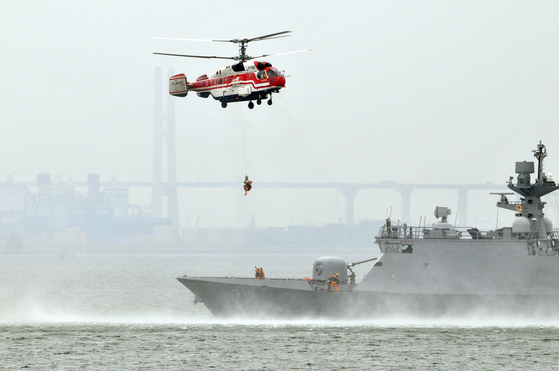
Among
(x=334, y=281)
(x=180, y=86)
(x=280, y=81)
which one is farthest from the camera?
Result: (x=180, y=86)

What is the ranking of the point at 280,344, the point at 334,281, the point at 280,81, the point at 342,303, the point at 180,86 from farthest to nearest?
the point at 180,86, the point at 334,281, the point at 342,303, the point at 280,344, the point at 280,81

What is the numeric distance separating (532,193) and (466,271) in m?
3.93

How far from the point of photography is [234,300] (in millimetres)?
33375

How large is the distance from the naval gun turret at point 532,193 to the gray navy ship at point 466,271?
36mm

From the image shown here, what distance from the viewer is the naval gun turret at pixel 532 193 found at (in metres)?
30.5

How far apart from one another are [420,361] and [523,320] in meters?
5.08

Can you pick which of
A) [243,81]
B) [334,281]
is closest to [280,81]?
[243,81]

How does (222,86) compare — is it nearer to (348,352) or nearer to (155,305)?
(348,352)

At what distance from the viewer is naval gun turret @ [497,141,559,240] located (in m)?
30.5

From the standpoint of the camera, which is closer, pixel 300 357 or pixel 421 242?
pixel 300 357

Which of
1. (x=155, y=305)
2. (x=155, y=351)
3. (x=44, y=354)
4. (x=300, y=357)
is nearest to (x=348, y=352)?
(x=300, y=357)

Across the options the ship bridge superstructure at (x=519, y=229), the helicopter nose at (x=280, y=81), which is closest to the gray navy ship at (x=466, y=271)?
the ship bridge superstructure at (x=519, y=229)

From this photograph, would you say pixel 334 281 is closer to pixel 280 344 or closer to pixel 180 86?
pixel 280 344

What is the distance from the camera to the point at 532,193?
30719mm
